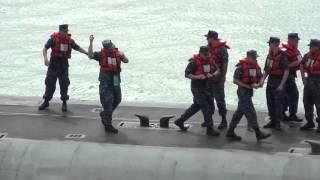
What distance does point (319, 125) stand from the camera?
9.57m

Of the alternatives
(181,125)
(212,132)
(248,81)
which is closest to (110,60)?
(181,125)

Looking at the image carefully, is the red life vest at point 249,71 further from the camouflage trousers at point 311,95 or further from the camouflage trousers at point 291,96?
the camouflage trousers at point 291,96

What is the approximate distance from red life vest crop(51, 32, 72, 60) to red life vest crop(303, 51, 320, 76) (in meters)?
3.37

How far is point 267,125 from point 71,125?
2765 mm

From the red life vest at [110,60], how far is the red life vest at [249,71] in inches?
61.8

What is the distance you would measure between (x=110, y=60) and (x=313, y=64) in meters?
2.56

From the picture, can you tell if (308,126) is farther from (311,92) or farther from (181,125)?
(181,125)

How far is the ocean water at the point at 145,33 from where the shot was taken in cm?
1720

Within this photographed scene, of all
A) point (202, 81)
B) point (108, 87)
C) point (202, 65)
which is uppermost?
point (202, 65)

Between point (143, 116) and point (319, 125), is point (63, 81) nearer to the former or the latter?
point (143, 116)

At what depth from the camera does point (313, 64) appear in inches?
352

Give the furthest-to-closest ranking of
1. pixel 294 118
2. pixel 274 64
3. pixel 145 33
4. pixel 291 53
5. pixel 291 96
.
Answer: pixel 145 33 → pixel 294 118 → pixel 291 96 → pixel 291 53 → pixel 274 64

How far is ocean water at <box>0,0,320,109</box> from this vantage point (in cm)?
1720

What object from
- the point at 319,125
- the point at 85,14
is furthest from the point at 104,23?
the point at 319,125
